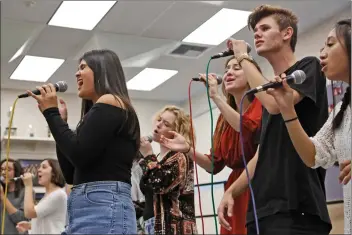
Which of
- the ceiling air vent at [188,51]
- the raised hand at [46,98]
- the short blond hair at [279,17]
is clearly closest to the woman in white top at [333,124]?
the short blond hair at [279,17]

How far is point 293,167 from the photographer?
1439 millimetres

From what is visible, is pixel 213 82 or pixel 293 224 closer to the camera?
pixel 293 224

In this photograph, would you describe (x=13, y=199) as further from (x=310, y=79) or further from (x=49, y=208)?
(x=310, y=79)

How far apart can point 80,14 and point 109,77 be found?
104 inches

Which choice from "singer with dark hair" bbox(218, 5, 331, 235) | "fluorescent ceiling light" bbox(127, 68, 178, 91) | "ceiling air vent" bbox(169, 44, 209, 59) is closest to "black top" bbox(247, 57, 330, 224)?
"singer with dark hair" bbox(218, 5, 331, 235)

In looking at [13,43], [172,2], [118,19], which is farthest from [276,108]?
[13,43]

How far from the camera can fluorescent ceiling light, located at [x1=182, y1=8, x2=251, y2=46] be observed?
3.79 m

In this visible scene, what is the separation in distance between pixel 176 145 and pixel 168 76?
2845 mm

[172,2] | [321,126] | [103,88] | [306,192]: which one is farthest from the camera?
[172,2]

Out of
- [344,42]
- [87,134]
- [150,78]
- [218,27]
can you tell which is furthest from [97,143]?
[150,78]

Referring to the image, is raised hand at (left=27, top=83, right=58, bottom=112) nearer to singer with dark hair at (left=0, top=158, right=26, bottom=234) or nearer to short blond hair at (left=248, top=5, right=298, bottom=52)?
short blond hair at (left=248, top=5, right=298, bottom=52)

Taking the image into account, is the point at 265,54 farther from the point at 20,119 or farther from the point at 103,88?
the point at 20,119

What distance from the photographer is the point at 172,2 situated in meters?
3.92

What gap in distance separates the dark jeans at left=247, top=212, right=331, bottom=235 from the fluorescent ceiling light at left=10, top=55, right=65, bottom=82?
3410mm
